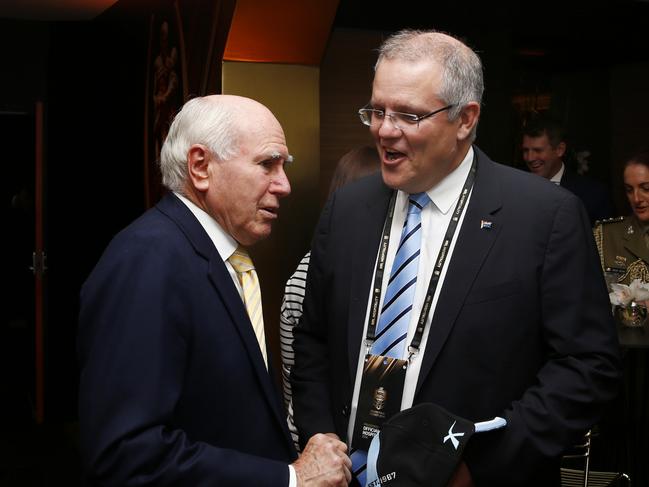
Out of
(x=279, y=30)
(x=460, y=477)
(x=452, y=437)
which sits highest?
(x=279, y=30)

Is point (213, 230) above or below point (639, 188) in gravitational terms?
below

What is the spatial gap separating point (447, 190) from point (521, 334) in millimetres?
393

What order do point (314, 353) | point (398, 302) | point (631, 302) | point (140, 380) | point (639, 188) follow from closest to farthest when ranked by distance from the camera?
point (140, 380) < point (398, 302) < point (314, 353) < point (631, 302) < point (639, 188)

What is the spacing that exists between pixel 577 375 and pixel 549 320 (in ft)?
0.45

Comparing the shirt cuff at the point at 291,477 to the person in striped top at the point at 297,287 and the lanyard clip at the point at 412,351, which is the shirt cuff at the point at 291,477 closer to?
the lanyard clip at the point at 412,351

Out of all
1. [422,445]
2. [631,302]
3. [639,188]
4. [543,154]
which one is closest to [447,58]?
[422,445]

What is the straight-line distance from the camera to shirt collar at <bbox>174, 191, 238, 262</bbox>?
1.85 metres

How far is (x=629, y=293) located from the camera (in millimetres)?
3844

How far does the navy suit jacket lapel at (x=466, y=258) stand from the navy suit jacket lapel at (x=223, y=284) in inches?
15.7

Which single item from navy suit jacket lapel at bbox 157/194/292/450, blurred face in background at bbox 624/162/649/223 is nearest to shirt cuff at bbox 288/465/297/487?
navy suit jacket lapel at bbox 157/194/292/450

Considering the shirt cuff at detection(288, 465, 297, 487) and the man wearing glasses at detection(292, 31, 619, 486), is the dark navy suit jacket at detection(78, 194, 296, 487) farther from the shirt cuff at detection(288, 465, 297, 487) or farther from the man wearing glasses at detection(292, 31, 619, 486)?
the man wearing glasses at detection(292, 31, 619, 486)

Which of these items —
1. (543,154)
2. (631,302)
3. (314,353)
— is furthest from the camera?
(543,154)

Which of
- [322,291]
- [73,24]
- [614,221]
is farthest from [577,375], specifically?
[73,24]

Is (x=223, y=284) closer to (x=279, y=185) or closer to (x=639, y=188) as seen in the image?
(x=279, y=185)
